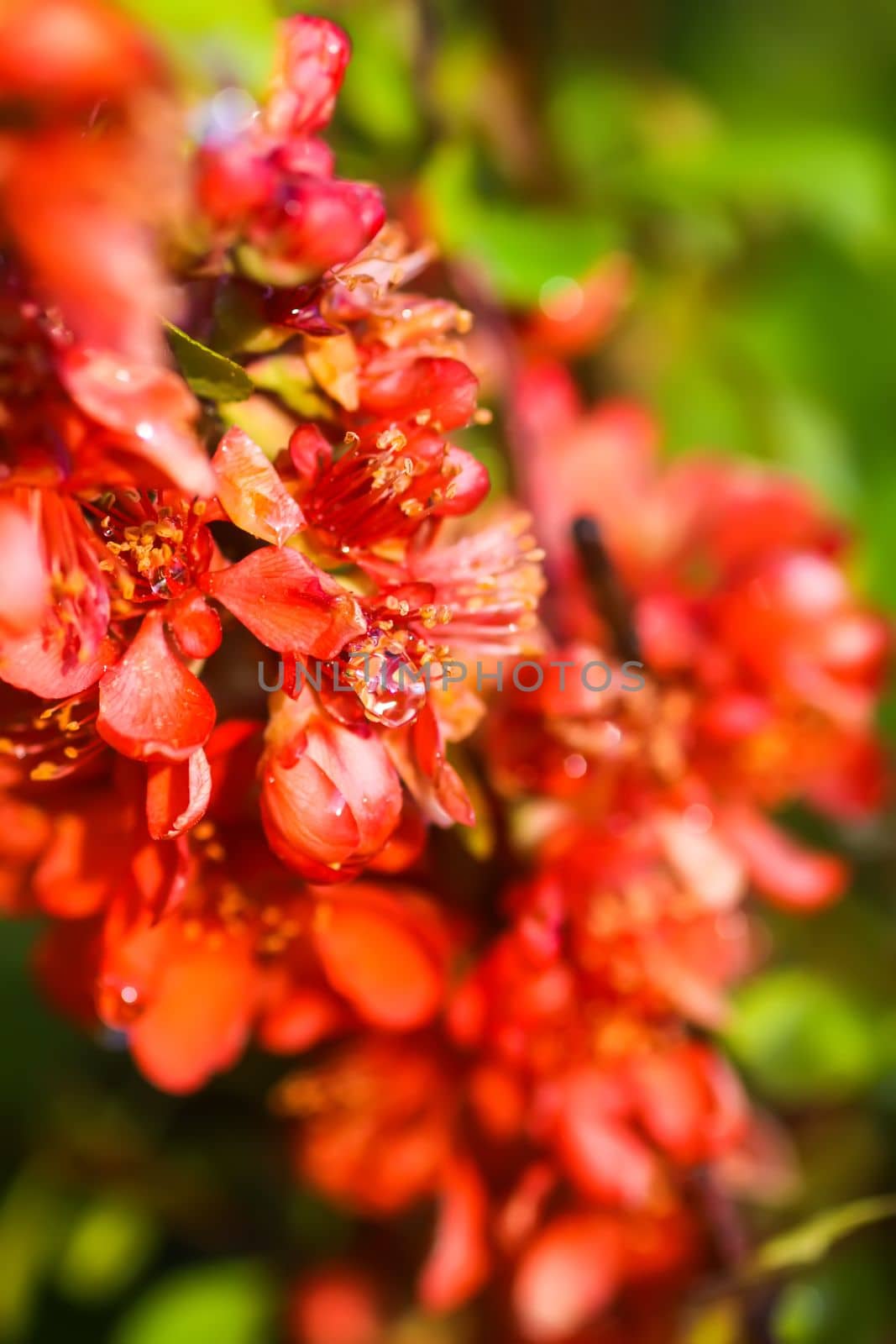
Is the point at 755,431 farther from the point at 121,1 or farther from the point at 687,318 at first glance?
the point at 121,1

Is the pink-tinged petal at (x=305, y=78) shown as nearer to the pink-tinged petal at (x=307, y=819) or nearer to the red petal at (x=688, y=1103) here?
the pink-tinged petal at (x=307, y=819)

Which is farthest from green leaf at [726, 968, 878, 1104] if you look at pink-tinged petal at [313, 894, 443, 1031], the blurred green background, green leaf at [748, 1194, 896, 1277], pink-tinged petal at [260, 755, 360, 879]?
pink-tinged petal at [260, 755, 360, 879]

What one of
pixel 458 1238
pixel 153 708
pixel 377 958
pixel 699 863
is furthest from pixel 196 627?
pixel 458 1238

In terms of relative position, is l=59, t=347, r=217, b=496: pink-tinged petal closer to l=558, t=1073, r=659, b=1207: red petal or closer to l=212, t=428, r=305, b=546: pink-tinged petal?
l=212, t=428, r=305, b=546: pink-tinged petal

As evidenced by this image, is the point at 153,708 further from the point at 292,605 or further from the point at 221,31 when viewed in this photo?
the point at 221,31

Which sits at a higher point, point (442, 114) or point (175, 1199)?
point (442, 114)

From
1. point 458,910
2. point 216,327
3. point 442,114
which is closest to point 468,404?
point 216,327
